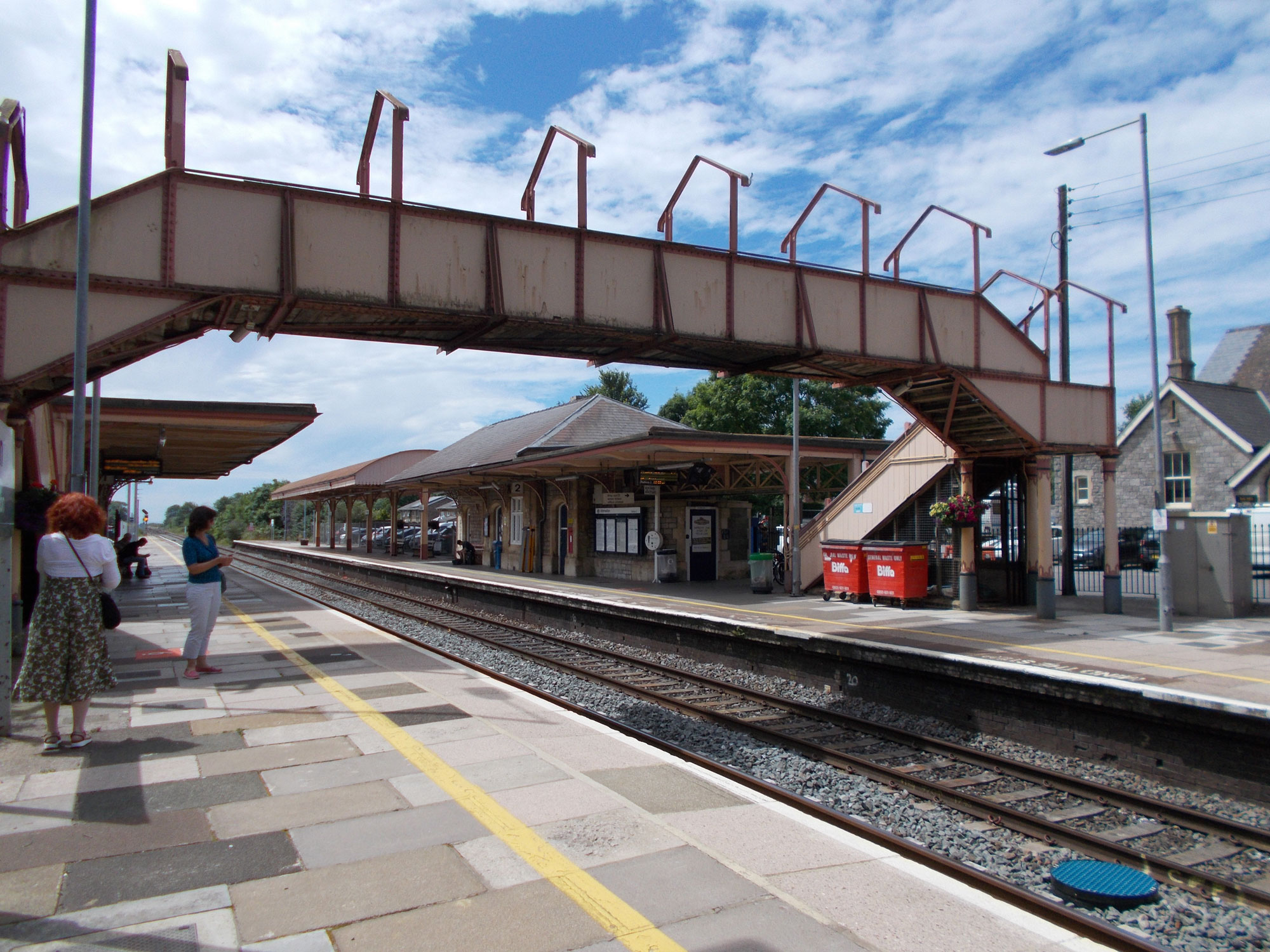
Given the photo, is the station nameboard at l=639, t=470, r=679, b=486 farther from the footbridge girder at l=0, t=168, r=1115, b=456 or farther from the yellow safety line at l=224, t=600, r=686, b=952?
the yellow safety line at l=224, t=600, r=686, b=952

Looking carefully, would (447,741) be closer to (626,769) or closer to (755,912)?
(626,769)

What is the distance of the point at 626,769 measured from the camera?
5.61 meters

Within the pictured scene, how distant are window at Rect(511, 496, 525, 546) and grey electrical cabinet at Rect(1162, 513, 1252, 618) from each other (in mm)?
19605

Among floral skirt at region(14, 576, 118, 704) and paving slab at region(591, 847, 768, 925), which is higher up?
floral skirt at region(14, 576, 118, 704)

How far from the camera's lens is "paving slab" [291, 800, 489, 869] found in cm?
413

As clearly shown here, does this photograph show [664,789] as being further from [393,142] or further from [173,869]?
[393,142]

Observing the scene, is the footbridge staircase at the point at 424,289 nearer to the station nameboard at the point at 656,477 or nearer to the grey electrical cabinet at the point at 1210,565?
the grey electrical cabinet at the point at 1210,565

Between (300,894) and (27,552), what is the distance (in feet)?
33.2

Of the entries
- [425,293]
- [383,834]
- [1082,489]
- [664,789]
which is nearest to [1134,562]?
[1082,489]

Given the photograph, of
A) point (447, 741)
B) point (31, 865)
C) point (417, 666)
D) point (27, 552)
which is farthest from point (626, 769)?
point (27, 552)

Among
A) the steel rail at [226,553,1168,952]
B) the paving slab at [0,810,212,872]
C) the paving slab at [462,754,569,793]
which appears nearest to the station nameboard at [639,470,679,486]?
the steel rail at [226,553,1168,952]

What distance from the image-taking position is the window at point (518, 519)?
2909 centimetres

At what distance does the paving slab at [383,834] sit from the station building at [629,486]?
509 inches

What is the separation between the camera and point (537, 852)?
13.6 ft
